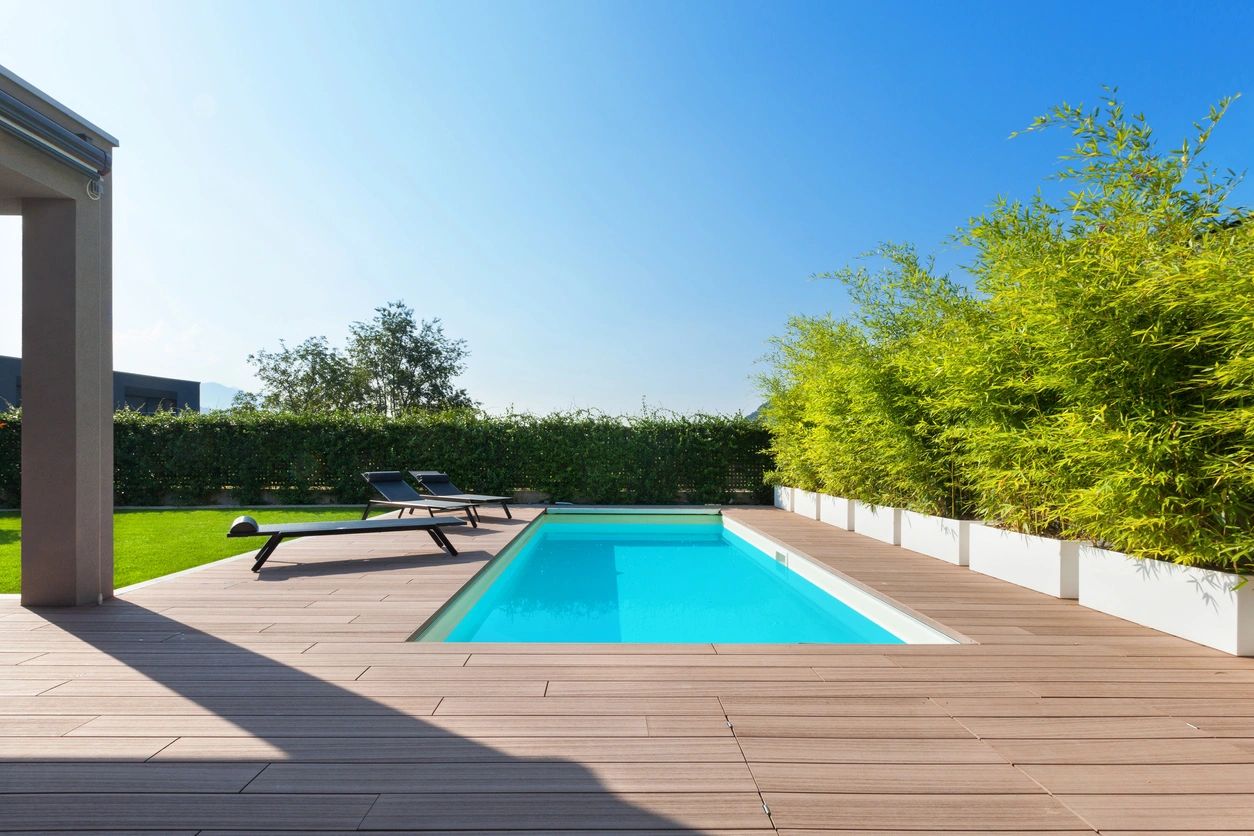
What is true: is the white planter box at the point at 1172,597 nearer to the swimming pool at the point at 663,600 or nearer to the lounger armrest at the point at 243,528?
the swimming pool at the point at 663,600

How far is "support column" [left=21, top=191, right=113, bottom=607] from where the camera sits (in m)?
3.70

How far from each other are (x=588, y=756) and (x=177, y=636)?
2.57 m

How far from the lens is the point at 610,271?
14.9m

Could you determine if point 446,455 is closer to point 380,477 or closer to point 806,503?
point 380,477

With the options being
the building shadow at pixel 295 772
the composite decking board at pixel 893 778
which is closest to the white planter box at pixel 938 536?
the composite decking board at pixel 893 778

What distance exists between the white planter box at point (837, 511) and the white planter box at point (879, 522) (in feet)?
Result: 0.48

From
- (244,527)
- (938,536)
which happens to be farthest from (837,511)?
(244,527)

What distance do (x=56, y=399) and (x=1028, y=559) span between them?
21.0ft

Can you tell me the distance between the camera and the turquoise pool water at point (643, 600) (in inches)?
170

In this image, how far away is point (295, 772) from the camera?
1.88 m

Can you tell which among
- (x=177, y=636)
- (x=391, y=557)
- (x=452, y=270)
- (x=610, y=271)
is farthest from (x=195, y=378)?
(x=177, y=636)

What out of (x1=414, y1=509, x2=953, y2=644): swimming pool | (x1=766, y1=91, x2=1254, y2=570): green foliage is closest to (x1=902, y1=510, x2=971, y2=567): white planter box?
(x1=766, y1=91, x2=1254, y2=570): green foliage

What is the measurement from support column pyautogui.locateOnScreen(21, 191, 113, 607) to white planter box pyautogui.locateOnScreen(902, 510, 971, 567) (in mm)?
6402

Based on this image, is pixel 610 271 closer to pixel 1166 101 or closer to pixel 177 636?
pixel 1166 101
